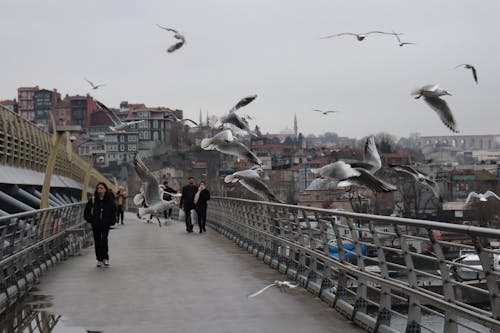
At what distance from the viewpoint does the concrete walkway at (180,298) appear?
35.8 ft

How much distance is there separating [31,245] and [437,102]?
776cm

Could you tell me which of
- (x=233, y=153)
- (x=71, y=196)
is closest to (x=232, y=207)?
(x=233, y=153)

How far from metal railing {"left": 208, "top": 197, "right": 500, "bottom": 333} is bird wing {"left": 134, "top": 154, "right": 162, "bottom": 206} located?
4690 millimetres

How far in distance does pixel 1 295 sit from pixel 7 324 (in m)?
1.60

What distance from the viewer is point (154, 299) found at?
13.3 m

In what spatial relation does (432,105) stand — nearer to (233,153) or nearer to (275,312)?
(233,153)

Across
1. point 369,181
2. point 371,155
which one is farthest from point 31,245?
point 371,155

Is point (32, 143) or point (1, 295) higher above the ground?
point (32, 143)

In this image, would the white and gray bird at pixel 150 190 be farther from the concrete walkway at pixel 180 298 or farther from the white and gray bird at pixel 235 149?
the white and gray bird at pixel 235 149

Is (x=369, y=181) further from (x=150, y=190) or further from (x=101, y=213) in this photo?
(x=150, y=190)

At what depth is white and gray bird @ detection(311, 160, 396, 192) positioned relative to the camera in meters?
15.5

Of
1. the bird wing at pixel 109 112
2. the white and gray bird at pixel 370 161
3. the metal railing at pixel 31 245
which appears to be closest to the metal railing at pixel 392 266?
the white and gray bird at pixel 370 161

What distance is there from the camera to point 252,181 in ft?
72.5

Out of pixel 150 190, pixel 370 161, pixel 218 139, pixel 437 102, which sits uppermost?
pixel 437 102
